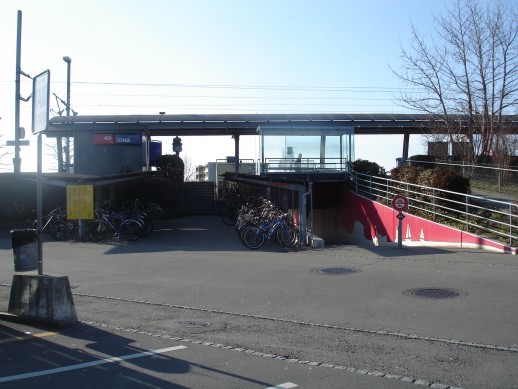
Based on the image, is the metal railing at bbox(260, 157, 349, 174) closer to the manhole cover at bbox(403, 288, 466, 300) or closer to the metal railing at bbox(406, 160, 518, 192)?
the metal railing at bbox(406, 160, 518, 192)

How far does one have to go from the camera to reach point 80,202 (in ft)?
66.2

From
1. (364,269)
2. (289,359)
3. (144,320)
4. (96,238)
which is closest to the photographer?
(289,359)

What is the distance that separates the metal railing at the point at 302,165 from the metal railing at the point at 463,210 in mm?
6830

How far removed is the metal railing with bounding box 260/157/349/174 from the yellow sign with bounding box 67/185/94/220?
11637mm

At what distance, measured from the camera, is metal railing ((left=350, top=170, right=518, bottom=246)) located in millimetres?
15195

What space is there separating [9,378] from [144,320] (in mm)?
2809

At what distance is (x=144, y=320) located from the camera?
8.09 metres

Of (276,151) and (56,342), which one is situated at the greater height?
(276,151)

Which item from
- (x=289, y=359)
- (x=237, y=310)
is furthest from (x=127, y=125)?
(x=289, y=359)

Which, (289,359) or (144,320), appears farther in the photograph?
(144,320)

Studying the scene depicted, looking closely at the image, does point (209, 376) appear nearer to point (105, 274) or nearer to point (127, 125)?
point (105, 274)

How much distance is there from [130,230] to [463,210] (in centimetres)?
1103

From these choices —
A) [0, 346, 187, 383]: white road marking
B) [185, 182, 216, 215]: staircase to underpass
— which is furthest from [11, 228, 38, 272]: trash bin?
[185, 182, 216, 215]: staircase to underpass

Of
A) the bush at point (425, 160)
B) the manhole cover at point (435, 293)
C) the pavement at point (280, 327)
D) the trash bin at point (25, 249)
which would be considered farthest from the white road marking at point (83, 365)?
the bush at point (425, 160)
